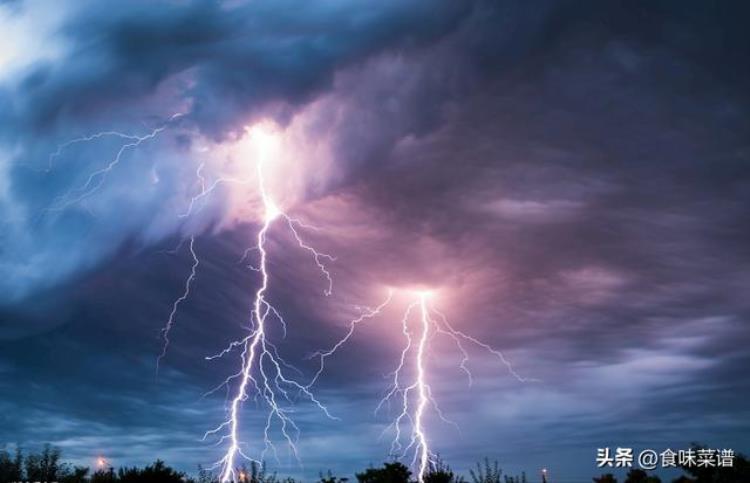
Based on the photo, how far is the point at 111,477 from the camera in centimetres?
1334

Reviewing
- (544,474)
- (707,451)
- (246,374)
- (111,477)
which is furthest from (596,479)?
(246,374)

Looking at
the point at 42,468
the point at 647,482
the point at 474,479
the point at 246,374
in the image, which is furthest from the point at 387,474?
the point at 246,374

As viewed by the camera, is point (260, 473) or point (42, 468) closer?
point (260, 473)

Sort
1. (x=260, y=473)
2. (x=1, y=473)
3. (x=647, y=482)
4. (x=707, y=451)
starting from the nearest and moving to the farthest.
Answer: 1. (x=647, y=482)
2. (x=707, y=451)
3. (x=260, y=473)
4. (x=1, y=473)

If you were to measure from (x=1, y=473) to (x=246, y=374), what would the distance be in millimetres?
8837

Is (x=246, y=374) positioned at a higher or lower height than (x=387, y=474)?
higher

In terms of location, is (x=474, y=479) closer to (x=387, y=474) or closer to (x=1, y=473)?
(x=387, y=474)

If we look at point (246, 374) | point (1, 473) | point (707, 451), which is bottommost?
point (1, 473)

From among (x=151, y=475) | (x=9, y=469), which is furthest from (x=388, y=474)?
(x=9, y=469)

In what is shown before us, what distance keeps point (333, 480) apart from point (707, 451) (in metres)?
7.15

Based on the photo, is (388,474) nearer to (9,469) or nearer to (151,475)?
(151,475)

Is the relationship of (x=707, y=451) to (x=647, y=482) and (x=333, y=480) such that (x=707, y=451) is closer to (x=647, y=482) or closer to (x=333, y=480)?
(x=647, y=482)

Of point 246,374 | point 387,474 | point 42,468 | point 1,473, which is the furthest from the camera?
point 246,374

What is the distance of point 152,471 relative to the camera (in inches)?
500
